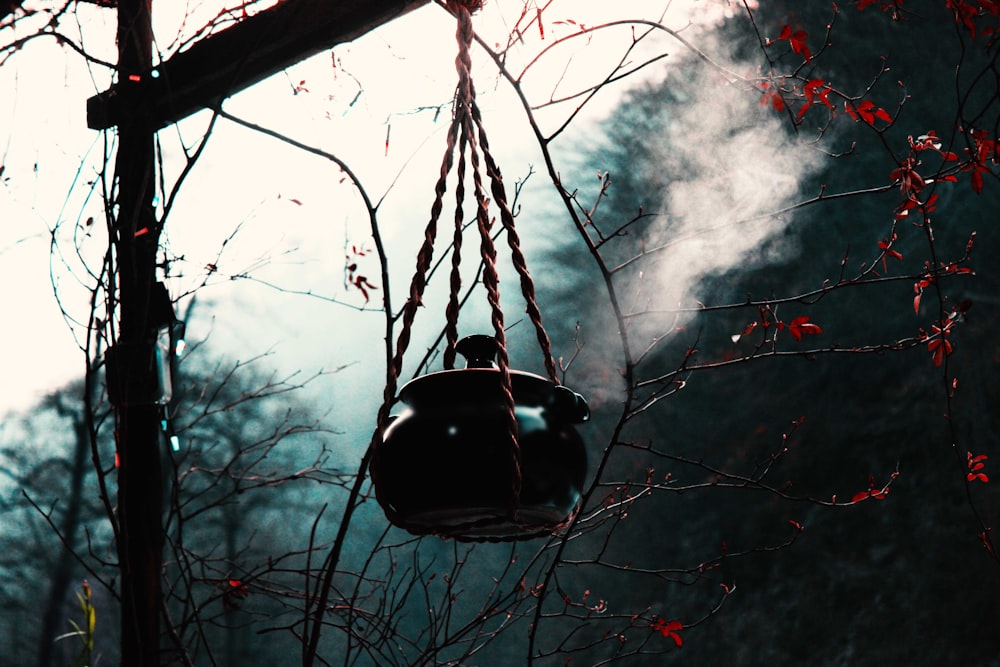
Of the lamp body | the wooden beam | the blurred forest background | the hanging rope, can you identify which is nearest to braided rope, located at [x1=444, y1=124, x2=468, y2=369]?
the hanging rope

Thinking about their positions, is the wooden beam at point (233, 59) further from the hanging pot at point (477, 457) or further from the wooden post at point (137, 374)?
the hanging pot at point (477, 457)

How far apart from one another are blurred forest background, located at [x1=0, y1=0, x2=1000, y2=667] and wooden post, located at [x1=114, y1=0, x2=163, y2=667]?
4046 millimetres

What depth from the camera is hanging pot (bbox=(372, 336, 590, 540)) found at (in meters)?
0.73

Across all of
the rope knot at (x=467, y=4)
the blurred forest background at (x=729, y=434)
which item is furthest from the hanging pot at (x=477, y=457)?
the blurred forest background at (x=729, y=434)

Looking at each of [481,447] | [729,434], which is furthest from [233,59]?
[729,434]

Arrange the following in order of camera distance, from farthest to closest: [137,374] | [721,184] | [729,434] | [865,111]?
[721,184], [729,434], [137,374], [865,111]

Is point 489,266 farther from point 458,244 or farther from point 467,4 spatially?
point 467,4

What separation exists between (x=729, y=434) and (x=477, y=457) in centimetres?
645

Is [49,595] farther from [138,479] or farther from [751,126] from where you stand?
[751,126]

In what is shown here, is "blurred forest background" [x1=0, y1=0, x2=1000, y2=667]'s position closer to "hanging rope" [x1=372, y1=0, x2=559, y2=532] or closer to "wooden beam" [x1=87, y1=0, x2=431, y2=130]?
"wooden beam" [x1=87, y1=0, x2=431, y2=130]

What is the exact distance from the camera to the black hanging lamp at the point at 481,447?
2.39ft

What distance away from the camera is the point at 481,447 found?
73 cm

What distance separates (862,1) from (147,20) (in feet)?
3.92

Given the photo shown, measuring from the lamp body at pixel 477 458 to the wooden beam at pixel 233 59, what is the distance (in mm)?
868
